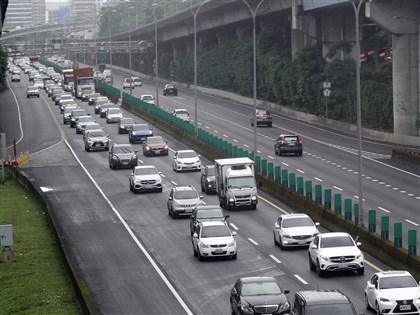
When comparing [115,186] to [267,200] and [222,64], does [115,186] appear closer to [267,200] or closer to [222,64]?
[267,200]

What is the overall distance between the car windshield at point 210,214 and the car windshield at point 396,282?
52.9 ft

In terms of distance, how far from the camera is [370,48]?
125 m

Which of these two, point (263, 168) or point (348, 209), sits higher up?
point (263, 168)

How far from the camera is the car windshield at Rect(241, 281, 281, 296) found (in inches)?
1319

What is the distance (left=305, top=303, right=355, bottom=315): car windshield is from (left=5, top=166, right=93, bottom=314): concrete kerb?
6.40m

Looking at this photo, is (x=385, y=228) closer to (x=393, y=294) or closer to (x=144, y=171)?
(x=393, y=294)

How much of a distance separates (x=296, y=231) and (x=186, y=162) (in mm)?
30166

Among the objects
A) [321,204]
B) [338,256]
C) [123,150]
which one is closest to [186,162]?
[123,150]

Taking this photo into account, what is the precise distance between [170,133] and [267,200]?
38860 millimetres

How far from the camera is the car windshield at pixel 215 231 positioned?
151 feet

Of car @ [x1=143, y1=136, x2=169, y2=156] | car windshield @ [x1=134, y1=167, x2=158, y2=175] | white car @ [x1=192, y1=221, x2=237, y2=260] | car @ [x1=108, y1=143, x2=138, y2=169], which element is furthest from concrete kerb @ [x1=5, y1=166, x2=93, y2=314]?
car @ [x1=143, y1=136, x2=169, y2=156]

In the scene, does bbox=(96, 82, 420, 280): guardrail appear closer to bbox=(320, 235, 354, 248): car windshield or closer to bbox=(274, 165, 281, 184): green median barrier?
bbox=(274, 165, 281, 184): green median barrier

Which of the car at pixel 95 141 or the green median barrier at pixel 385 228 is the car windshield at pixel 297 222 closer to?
the green median barrier at pixel 385 228

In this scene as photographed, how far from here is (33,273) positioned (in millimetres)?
45594
